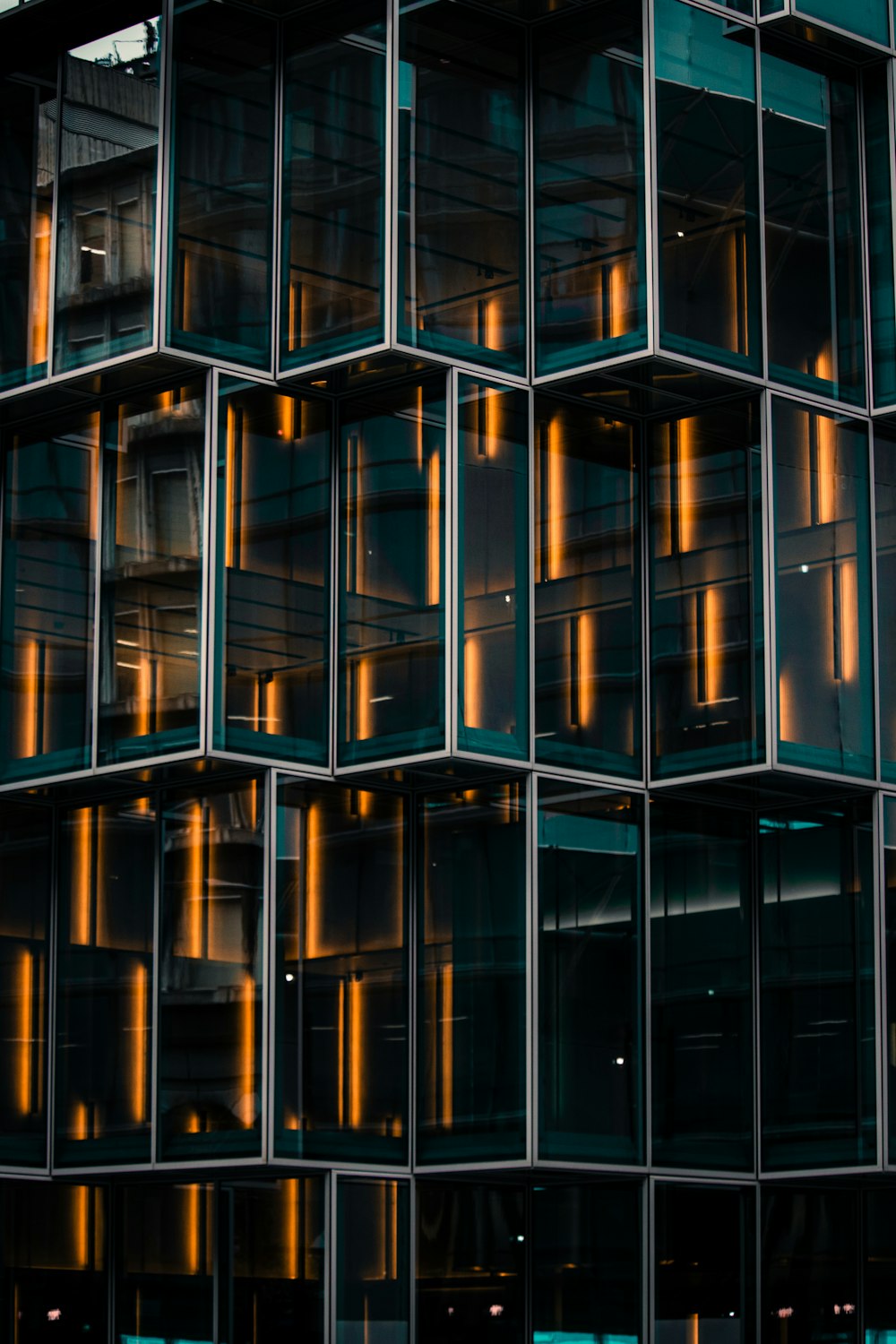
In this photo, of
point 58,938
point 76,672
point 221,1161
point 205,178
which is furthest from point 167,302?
point 221,1161

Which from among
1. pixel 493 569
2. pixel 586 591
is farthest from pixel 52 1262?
pixel 586 591

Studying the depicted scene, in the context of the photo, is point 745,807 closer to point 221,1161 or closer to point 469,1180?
point 469,1180

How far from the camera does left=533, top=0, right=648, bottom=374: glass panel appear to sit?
81.5 feet

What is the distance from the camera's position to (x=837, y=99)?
26.6m

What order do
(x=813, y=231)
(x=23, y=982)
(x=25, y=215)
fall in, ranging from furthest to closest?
(x=25, y=215), (x=813, y=231), (x=23, y=982)

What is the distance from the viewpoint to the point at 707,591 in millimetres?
25453

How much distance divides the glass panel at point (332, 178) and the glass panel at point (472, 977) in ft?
16.7

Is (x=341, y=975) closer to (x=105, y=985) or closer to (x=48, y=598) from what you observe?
(x=105, y=985)

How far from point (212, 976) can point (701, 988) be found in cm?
512

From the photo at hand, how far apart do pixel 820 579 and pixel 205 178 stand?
7753 mm

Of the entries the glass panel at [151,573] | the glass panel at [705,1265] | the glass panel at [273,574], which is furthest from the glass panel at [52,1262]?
the glass panel at [705,1265]

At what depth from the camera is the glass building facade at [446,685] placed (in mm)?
24172

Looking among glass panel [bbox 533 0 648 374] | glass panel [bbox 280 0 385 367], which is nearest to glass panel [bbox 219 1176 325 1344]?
glass panel [bbox 280 0 385 367]

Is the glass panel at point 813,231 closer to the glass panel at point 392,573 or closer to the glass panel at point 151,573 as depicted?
the glass panel at point 392,573
